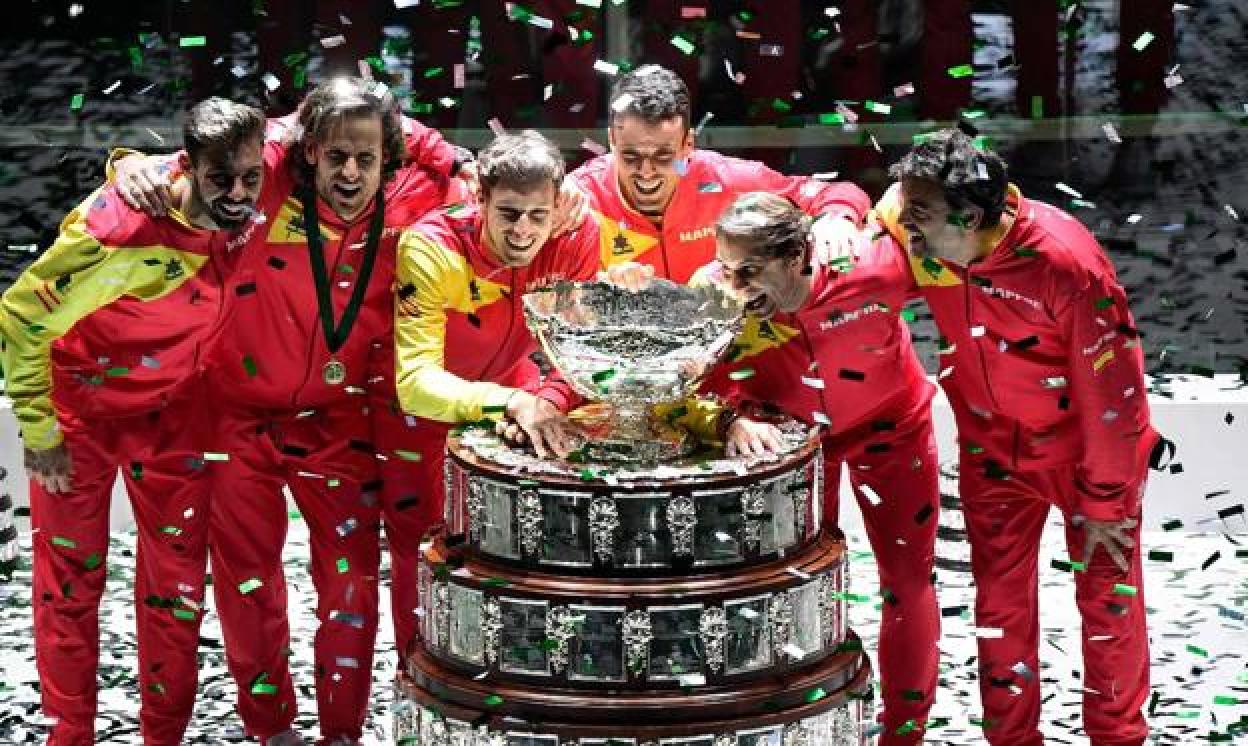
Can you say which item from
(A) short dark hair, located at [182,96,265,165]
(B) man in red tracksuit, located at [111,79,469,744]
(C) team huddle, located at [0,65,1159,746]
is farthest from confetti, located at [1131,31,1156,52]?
(A) short dark hair, located at [182,96,265,165]

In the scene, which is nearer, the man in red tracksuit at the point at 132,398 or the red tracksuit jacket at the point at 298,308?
the man in red tracksuit at the point at 132,398

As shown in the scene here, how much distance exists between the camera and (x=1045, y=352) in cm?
503

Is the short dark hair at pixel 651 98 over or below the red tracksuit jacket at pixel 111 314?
over

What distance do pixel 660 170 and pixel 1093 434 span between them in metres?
1.05

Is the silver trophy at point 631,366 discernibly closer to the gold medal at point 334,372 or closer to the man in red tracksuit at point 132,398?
the gold medal at point 334,372

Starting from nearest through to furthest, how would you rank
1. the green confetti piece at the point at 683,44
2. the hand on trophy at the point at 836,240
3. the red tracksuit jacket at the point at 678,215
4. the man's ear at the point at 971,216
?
the man's ear at the point at 971,216
the hand on trophy at the point at 836,240
the red tracksuit jacket at the point at 678,215
the green confetti piece at the point at 683,44

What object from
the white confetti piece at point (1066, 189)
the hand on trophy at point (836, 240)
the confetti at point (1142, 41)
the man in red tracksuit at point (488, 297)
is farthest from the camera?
the white confetti piece at point (1066, 189)

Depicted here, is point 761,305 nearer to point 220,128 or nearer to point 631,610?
point 631,610

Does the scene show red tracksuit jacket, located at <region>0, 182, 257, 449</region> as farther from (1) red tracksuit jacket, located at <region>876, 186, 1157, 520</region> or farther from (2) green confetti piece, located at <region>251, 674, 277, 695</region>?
(1) red tracksuit jacket, located at <region>876, 186, 1157, 520</region>

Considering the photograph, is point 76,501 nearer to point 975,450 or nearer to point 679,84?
point 679,84

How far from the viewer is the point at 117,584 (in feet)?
22.0

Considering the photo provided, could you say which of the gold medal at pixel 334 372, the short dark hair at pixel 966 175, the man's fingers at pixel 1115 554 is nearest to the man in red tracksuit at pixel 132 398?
the gold medal at pixel 334 372

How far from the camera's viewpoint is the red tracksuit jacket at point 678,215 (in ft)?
17.8

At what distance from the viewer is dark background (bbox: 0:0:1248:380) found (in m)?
6.64
